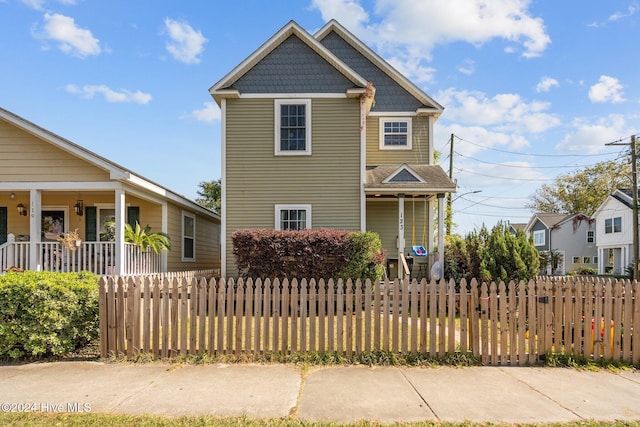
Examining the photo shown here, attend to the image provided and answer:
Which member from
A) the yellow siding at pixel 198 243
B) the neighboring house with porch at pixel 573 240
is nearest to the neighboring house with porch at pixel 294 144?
the yellow siding at pixel 198 243

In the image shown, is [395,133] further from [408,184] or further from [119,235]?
[119,235]

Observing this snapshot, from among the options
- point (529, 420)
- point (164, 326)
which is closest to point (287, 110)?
point (164, 326)

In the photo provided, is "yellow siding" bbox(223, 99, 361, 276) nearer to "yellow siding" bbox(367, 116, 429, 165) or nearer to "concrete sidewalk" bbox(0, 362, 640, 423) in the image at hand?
"yellow siding" bbox(367, 116, 429, 165)

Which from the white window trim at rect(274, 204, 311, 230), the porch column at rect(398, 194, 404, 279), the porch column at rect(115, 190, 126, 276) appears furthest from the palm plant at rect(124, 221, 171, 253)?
the porch column at rect(398, 194, 404, 279)

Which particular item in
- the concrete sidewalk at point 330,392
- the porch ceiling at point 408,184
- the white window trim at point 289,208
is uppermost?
the porch ceiling at point 408,184

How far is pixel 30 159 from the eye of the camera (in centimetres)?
1176

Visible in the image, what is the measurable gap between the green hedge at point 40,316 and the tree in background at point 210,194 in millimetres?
38090

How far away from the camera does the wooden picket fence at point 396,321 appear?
6652 millimetres

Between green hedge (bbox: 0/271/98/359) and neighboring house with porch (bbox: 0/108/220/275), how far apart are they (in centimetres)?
503

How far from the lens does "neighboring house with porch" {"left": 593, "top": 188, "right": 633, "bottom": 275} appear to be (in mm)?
35612

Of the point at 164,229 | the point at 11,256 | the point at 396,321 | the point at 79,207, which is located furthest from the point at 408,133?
the point at 11,256

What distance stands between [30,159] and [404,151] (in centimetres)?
1225

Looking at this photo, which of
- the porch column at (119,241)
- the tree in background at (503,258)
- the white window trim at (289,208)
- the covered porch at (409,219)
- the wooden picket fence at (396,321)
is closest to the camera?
the wooden picket fence at (396,321)

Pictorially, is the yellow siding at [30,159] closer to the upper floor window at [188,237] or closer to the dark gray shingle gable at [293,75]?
the upper floor window at [188,237]
